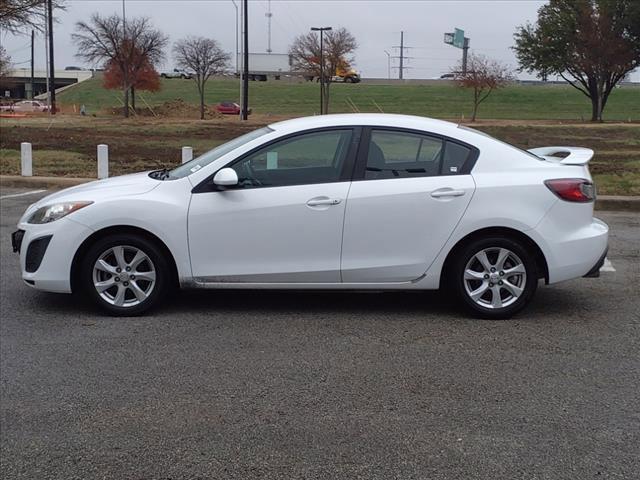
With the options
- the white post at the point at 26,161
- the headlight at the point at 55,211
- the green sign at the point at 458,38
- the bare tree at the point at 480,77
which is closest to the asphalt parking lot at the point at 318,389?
the headlight at the point at 55,211

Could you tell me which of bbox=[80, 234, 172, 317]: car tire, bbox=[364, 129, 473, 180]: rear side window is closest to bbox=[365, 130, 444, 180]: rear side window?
bbox=[364, 129, 473, 180]: rear side window

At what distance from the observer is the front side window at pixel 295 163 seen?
573 centimetres

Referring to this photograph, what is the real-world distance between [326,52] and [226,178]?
47.9 m

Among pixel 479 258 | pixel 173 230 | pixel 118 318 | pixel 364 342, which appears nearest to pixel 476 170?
pixel 479 258

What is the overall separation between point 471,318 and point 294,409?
2.22 m

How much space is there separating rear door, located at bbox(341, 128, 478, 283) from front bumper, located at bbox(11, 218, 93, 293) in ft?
6.84

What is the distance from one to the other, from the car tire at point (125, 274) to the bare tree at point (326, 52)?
45715 mm

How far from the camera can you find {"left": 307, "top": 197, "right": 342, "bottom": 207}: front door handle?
5613mm

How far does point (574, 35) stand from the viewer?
4656 cm

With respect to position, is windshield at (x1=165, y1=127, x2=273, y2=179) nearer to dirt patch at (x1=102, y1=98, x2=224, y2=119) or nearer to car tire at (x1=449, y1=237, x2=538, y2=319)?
car tire at (x1=449, y1=237, x2=538, y2=319)

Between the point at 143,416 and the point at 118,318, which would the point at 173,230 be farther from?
the point at 143,416

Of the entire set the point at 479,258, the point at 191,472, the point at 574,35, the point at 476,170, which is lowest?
the point at 191,472

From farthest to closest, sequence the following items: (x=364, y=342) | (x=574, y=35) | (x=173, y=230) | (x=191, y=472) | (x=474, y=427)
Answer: (x=574, y=35) < (x=173, y=230) < (x=364, y=342) < (x=474, y=427) < (x=191, y=472)

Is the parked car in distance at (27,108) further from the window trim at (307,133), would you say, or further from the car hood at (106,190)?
the window trim at (307,133)
